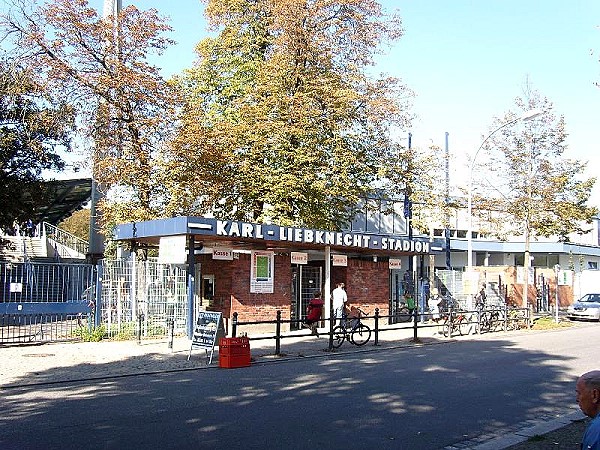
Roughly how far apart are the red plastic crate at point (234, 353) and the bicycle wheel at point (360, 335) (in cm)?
476

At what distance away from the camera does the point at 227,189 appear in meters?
26.9

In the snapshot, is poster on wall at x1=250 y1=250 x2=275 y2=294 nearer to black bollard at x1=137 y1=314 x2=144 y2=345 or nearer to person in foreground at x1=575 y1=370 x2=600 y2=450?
black bollard at x1=137 y1=314 x2=144 y2=345

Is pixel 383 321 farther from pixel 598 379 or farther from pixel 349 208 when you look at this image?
pixel 598 379

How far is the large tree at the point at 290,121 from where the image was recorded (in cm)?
2547

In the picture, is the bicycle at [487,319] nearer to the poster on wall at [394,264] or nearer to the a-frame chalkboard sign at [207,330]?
the poster on wall at [394,264]

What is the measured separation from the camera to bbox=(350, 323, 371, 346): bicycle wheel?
19203 millimetres

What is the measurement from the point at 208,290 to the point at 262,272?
1.93 meters

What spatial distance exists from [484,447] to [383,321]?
66.9ft

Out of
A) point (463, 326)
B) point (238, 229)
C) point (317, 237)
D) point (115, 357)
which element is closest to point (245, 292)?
point (238, 229)

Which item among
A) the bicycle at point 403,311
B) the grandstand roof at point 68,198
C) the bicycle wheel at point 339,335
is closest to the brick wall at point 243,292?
the bicycle wheel at point 339,335

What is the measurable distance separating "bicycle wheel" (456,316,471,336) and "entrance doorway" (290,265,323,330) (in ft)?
18.0

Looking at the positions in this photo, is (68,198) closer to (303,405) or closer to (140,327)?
(140,327)

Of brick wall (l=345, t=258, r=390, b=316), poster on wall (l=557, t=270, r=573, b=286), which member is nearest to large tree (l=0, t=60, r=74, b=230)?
brick wall (l=345, t=258, r=390, b=316)

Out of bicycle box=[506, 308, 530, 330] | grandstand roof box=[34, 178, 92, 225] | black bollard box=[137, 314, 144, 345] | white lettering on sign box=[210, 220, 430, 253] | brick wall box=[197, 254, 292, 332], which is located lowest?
bicycle box=[506, 308, 530, 330]
